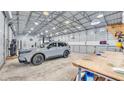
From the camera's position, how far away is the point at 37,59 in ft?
13.7

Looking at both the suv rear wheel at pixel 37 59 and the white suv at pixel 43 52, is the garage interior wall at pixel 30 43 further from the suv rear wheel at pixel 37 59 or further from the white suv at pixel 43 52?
the suv rear wheel at pixel 37 59

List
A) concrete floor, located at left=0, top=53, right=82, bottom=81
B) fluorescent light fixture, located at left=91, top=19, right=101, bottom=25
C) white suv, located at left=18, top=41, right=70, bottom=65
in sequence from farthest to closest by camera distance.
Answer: fluorescent light fixture, located at left=91, top=19, right=101, bottom=25 → white suv, located at left=18, top=41, right=70, bottom=65 → concrete floor, located at left=0, top=53, right=82, bottom=81

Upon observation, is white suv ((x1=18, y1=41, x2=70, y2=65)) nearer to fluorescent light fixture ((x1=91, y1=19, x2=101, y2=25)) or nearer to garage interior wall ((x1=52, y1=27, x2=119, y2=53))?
garage interior wall ((x1=52, y1=27, x2=119, y2=53))

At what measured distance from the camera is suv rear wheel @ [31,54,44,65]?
408 cm

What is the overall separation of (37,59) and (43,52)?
0.44 meters

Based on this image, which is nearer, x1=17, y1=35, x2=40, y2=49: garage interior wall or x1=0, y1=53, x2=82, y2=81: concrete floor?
x1=0, y1=53, x2=82, y2=81: concrete floor

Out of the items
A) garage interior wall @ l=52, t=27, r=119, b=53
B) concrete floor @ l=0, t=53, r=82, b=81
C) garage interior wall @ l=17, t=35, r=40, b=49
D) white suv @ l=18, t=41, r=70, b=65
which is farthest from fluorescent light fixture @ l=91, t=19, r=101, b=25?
garage interior wall @ l=17, t=35, r=40, b=49

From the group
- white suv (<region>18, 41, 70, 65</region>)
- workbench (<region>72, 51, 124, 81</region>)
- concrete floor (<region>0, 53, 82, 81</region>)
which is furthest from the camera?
white suv (<region>18, 41, 70, 65</region>)

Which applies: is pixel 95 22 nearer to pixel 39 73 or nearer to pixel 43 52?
pixel 43 52

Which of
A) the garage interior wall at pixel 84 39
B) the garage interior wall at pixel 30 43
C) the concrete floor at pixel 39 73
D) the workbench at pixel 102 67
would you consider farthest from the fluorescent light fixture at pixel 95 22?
the workbench at pixel 102 67

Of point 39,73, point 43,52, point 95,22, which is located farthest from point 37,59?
point 95,22

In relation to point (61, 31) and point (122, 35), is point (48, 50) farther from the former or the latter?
point (122, 35)
